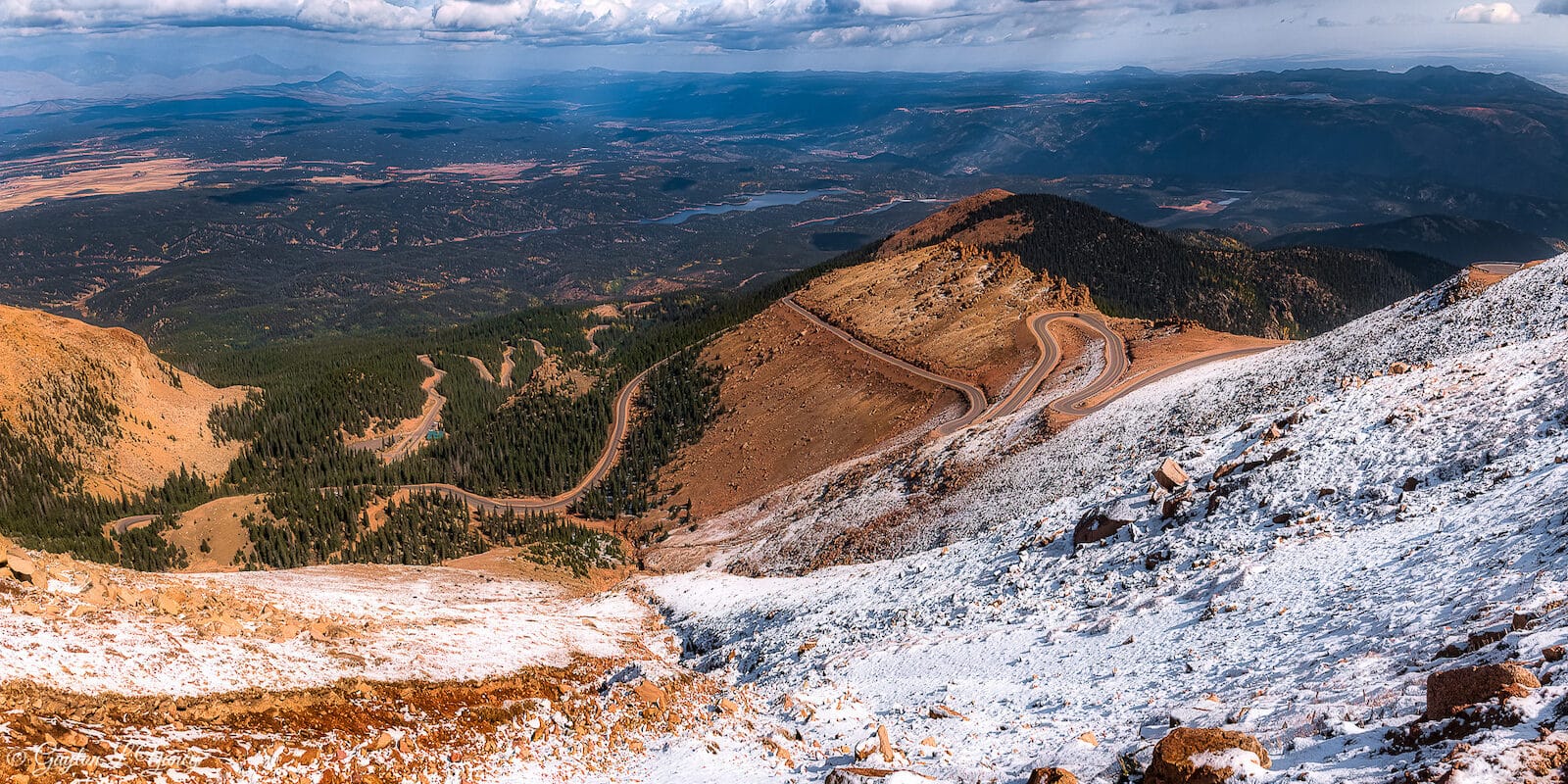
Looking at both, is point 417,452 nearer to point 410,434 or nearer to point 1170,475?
point 410,434

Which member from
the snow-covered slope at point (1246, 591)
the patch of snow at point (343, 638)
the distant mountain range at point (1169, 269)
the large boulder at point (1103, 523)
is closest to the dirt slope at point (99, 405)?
the patch of snow at point (343, 638)

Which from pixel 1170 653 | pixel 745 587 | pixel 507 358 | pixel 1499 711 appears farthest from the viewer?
pixel 507 358

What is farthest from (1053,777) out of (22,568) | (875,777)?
(22,568)

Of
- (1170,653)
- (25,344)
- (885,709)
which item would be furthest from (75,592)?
(25,344)

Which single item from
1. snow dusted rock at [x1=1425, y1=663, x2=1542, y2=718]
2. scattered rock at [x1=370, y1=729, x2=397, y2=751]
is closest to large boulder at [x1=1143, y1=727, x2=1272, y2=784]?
snow dusted rock at [x1=1425, y1=663, x2=1542, y2=718]

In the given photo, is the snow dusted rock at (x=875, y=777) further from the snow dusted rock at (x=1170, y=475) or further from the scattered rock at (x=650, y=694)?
the snow dusted rock at (x=1170, y=475)

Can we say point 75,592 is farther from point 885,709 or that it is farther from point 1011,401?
point 1011,401
